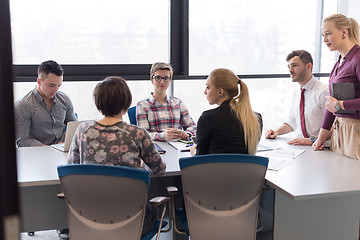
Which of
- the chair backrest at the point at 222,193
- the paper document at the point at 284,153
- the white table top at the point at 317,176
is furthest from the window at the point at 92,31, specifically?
the chair backrest at the point at 222,193

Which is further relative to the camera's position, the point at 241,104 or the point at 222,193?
the point at 241,104

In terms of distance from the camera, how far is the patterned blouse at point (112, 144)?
6.28ft

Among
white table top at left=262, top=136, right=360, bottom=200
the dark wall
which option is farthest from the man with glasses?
the dark wall

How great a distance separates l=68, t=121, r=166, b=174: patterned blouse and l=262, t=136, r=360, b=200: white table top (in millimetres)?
723

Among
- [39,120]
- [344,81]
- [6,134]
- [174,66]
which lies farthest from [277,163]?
[174,66]

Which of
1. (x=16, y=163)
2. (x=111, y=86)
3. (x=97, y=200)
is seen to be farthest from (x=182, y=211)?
(x=16, y=163)

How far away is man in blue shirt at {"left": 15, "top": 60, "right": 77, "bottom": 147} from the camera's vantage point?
9.83 ft

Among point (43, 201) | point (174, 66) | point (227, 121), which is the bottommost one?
point (43, 201)

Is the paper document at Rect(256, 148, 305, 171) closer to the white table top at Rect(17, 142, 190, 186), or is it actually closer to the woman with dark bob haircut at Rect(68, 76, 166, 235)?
the white table top at Rect(17, 142, 190, 186)

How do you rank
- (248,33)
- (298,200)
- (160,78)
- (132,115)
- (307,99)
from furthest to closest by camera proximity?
(248,33) → (132,115) → (160,78) → (307,99) → (298,200)

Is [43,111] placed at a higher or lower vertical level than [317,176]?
higher

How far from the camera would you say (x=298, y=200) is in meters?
2.07

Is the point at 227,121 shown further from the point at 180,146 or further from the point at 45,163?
the point at 45,163

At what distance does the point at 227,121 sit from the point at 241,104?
152mm
